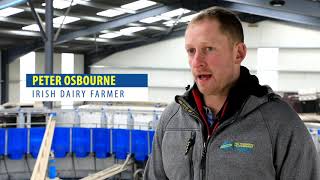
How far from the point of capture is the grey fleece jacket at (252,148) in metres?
1.33

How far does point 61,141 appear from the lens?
9.26 meters

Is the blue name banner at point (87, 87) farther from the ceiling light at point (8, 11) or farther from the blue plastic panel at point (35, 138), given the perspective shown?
the ceiling light at point (8, 11)

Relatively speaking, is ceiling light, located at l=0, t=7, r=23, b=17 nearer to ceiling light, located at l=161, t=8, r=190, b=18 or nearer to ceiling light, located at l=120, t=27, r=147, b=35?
ceiling light, located at l=161, t=8, r=190, b=18

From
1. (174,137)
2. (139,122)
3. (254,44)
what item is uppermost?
(254,44)

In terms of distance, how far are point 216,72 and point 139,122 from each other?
771 centimetres

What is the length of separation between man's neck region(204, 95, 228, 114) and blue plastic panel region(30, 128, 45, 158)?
796 cm

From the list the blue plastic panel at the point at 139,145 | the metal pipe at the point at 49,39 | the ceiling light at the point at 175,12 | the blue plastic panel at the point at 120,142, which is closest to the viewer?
the blue plastic panel at the point at 139,145

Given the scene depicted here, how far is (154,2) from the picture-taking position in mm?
15453

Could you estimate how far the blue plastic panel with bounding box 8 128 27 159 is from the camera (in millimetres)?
8922

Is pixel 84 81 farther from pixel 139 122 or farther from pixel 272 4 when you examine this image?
pixel 272 4

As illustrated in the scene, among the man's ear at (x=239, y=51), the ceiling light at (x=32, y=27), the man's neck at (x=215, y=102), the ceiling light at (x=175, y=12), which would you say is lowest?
the man's neck at (x=215, y=102)

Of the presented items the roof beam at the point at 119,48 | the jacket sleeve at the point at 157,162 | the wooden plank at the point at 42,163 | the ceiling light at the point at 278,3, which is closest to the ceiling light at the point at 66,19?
the roof beam at the point at 119,48

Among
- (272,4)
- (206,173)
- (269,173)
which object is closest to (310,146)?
(269,173)

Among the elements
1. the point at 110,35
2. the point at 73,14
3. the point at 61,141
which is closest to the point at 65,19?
the point at 73,14
